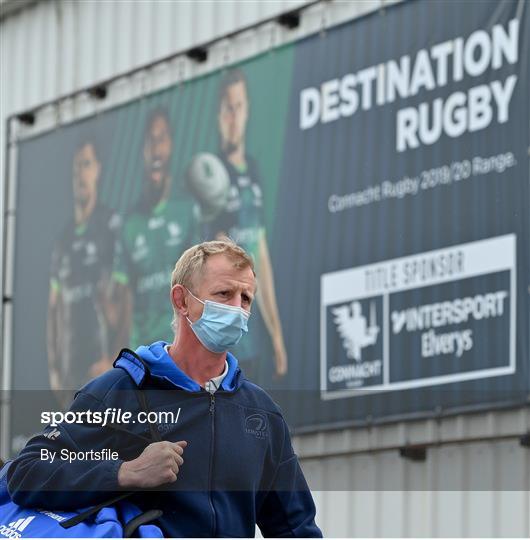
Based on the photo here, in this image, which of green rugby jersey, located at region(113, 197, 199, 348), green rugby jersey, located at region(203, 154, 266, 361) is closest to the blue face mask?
green rugby jersey, located at region(203, 154, 266, 361)

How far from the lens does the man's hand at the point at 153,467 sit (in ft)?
14.1

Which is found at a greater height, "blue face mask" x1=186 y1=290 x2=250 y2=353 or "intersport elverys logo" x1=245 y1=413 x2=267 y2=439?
"blue face mask" x1=186 y1=290 x2=250 y2=353

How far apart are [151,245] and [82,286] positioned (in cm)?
98

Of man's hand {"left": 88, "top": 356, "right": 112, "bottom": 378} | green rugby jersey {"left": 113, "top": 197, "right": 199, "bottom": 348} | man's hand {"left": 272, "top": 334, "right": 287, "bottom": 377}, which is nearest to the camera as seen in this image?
man's hand {"left": 272, "top": 334, "right": 287, "bottom": 377}

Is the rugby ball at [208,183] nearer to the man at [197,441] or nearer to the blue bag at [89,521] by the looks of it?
the man at [197,441]

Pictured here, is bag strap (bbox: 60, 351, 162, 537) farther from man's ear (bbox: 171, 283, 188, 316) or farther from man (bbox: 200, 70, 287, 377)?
man (bbox: 200, 70, 287, 377)

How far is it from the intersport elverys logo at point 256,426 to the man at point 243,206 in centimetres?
798

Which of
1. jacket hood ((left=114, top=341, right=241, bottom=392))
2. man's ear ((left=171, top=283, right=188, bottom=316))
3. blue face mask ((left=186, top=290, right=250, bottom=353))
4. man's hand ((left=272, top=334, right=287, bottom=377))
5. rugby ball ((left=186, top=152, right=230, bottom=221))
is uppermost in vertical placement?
rugby ball ((left=186, top=152, right=230, bottom=221))

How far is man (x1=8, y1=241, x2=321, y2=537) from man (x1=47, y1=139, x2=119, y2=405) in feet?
31.3

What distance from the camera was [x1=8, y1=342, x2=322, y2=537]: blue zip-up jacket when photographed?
441 centimetres

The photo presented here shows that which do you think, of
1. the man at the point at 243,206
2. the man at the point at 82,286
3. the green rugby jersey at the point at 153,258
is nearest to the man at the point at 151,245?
the green rugby jersey at the point at 153,258

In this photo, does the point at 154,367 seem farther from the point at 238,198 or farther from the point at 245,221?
the point at 238,198

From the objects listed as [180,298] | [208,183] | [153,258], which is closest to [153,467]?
[180,298]

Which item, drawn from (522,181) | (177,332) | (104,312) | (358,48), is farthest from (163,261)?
(177,332)
